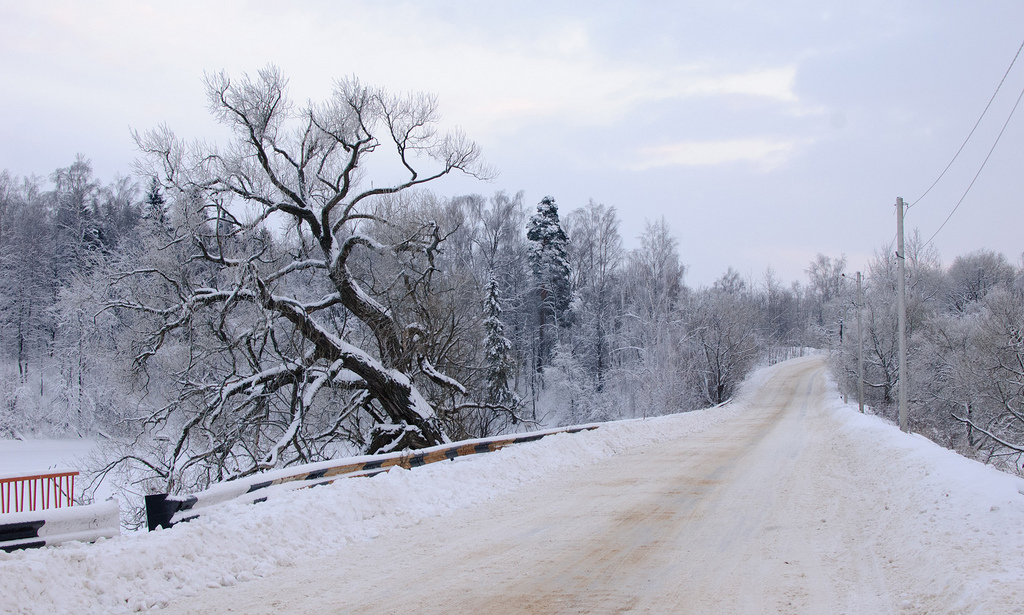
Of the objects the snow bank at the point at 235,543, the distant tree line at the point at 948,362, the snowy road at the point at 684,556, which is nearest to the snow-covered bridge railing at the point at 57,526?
the snow bank at the point at 235,543

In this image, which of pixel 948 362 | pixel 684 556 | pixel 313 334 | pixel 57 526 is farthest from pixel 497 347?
pixel 57 526

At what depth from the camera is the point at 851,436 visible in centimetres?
2019

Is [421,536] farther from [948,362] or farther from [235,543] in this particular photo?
[948,362]

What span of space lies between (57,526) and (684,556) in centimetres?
592

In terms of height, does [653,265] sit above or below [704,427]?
above

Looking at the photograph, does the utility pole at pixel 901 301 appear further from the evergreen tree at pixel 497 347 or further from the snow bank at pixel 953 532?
the evergreen tree at pixel 497 347

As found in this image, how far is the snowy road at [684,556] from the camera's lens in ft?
16.7

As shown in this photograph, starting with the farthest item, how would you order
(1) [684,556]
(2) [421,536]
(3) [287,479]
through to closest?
(3) [287,479]
(2) [421,536]
(1) [684,556]

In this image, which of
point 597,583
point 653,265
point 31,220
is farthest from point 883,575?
point 31,220

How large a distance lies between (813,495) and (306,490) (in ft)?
25.6

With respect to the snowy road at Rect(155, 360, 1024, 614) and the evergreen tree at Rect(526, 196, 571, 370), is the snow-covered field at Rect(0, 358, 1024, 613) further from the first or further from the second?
the evergreen tree at Rect(526, 196, 571, 370)

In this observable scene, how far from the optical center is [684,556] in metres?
6.47

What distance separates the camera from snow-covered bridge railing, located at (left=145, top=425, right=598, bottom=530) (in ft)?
21.2

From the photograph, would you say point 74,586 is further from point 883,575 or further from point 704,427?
point 704,427
